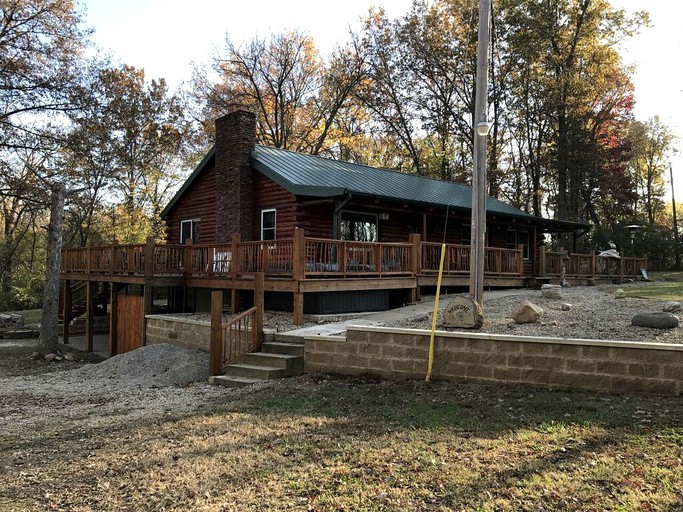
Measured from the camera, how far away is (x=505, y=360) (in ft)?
23.2

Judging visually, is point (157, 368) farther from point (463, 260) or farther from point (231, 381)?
point (463, 260)

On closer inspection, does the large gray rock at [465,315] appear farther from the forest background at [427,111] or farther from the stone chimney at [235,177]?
the forest background at [427,111]

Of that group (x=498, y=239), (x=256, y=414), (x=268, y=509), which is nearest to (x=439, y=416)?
(x=256, y=414)

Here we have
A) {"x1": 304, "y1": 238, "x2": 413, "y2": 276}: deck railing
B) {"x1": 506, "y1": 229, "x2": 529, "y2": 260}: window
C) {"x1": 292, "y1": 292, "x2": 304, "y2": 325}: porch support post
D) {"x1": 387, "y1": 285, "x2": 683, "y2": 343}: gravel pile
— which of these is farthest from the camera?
{"x1": 506, "y1": 229, "x2": 529, "y2": 260}: window

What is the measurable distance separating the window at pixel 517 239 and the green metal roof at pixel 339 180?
1334 millimetres

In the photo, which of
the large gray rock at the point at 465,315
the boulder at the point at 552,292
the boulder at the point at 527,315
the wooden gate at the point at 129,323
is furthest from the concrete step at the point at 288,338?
the boulder at the point at 552,292

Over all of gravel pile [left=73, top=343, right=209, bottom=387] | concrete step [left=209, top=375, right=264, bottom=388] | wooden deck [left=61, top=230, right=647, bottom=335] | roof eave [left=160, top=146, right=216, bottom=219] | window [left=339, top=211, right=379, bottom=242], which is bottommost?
gravel pile [left=73, top=343, right=209, bottom=387]

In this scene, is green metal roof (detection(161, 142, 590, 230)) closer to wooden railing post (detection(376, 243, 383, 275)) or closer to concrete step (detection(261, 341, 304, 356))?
wooden railing post (detection(376, 243, 383, 275))

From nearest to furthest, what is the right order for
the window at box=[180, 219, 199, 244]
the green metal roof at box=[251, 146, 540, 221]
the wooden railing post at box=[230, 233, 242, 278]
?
the wooden railing post at box=[230, 233, 242, 278]
the green metal roof at box=[251, 146, 540, 221]
the window at box=[180, 219, 199, 244]

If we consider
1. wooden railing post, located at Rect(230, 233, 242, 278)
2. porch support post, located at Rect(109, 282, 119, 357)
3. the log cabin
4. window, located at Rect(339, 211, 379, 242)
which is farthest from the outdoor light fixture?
porch support post, located at Rect(109, 282, 119, 357)

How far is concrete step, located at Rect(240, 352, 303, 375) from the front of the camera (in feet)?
29.0

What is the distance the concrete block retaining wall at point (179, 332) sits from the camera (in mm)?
11719

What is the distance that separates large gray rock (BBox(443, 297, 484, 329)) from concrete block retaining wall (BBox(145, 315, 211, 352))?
546cm

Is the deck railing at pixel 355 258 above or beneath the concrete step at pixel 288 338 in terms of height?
above
